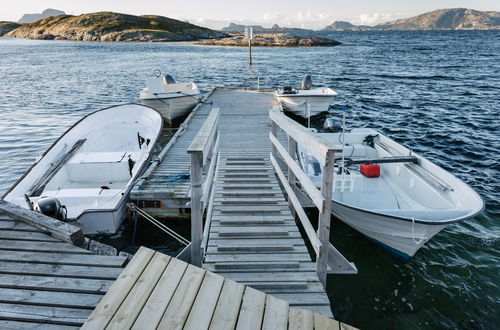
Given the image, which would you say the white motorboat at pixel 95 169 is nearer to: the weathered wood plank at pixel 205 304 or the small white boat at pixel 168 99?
the small white boat at pixel 168 99

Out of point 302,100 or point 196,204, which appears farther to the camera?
point 302,100

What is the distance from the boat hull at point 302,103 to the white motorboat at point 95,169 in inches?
244

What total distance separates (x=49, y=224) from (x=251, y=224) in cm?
284

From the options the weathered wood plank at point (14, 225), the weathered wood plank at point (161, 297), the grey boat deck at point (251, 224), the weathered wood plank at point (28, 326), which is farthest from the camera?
the weathered wood plank at point (14, 225)

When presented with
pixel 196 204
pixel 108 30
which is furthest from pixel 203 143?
pixel 108 30

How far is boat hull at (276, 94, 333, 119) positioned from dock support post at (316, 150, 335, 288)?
12.5 m

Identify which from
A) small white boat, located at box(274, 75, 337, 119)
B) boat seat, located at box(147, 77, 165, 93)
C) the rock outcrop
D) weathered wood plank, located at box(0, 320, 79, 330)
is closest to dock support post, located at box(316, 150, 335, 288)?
weathered wood plank, located at box(0, 320, 79, 330)

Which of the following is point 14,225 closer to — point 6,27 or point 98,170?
point 98,170

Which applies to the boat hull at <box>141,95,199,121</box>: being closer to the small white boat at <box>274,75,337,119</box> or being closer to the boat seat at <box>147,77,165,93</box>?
the boat seat at <box>147,77,165,93</box>

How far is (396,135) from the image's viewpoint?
1636 cm

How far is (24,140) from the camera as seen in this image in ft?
52.7

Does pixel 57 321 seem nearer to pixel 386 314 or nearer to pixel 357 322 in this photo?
pixel 357 322

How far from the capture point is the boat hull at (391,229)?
5.95 m

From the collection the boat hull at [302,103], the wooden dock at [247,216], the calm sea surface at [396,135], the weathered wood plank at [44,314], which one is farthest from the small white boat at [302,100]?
the weathered wood plank at [44,314]
